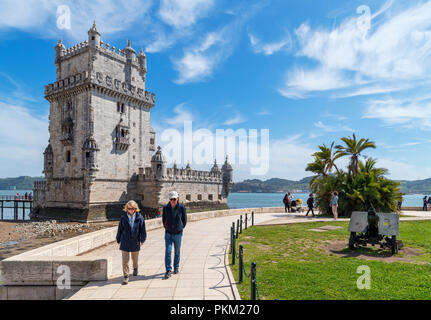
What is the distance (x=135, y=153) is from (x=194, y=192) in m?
10.2

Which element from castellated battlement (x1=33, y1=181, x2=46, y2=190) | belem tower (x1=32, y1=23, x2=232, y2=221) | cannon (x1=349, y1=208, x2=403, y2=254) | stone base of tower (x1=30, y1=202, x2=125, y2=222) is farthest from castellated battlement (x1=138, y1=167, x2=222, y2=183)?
cannon (x1=349, y1=208, x2=403, y2=254)

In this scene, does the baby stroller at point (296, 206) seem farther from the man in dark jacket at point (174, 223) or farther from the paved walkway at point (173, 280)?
the man in dark jacket at point (174, 223)

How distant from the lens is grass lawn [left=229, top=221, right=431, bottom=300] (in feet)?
19.0

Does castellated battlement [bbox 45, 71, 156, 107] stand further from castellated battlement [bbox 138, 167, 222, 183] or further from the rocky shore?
the rocky shore

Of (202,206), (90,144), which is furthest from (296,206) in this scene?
(90,144)

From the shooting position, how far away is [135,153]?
119 feet

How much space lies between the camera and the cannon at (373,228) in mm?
9266

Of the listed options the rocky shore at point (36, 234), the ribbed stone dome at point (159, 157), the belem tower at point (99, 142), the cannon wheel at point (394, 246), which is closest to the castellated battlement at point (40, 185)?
the belem tower at point (99, 142)

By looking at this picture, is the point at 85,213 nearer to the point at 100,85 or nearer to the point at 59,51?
the point at 100,85

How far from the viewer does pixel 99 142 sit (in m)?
32.1

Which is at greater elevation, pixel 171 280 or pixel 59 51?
pixel 59 51

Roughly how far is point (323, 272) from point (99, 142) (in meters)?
29.9

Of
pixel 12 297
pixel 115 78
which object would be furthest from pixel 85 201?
pixel 12 297
